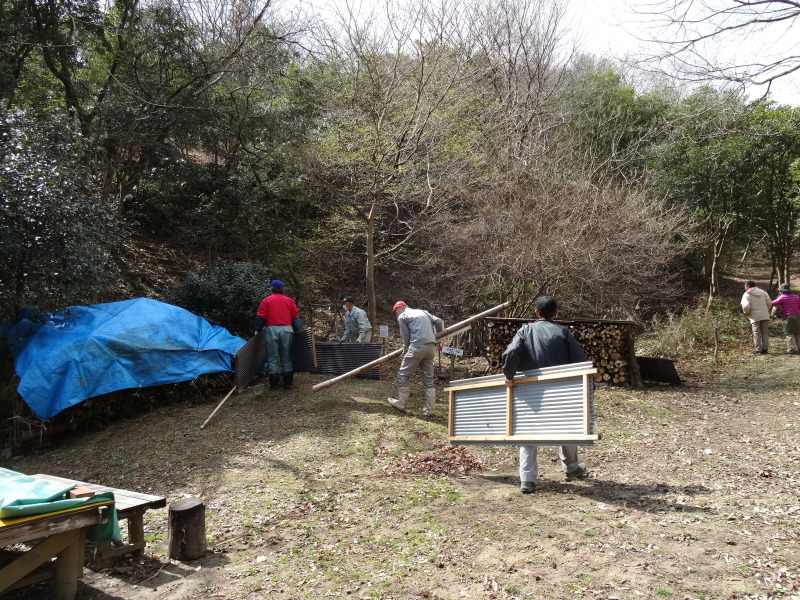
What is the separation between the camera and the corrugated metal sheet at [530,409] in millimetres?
5066

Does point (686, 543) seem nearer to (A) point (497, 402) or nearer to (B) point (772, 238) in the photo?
(A) point (497, 402)

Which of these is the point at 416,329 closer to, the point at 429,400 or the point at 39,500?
the point at 429,400

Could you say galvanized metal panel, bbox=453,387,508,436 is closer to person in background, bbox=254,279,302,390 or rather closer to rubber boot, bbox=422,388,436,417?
rubber boot, bbox=422,388,436,417

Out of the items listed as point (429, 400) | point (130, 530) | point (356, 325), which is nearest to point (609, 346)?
point (429, 400)

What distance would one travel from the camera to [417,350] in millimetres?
8422

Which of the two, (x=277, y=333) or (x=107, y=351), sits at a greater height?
(x=277, y=333)

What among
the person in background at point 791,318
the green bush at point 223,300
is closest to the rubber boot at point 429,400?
the green bush at point 223,300

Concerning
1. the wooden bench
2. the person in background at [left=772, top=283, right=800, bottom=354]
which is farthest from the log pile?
the wooden bench

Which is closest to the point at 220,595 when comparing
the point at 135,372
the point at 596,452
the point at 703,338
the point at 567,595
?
the point at 567,595

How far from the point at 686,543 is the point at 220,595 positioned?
10.6 feet

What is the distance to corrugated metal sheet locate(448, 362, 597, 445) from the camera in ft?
16.6

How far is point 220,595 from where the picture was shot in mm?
4016

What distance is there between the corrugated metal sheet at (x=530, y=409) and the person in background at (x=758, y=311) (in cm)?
997

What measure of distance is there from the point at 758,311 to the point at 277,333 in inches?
422
